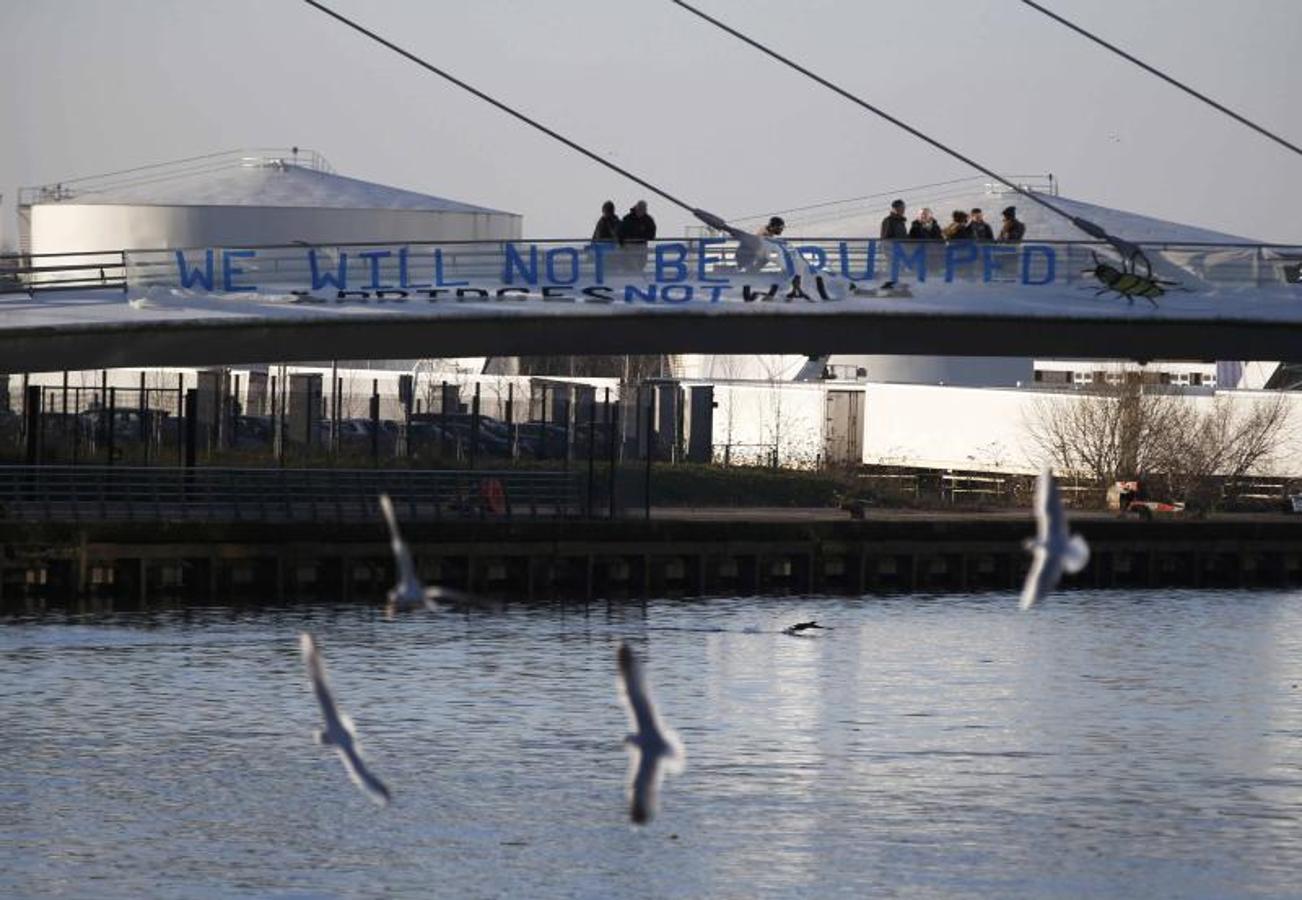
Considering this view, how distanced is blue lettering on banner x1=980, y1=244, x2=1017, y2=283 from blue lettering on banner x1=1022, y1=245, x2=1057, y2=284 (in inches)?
7.1

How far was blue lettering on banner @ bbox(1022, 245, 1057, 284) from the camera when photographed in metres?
37.4

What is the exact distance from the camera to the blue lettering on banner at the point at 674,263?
37531mm

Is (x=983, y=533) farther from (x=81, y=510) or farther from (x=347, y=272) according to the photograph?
(x=347, y=272)

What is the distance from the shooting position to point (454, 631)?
5369 cm

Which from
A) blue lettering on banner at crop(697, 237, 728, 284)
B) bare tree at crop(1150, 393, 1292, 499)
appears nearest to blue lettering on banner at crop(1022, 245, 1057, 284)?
blue lettering on banner at crop(697, 237, 728, 284)

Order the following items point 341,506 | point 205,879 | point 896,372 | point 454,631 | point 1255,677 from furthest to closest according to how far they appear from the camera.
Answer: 1. point 896,372
2. point 341,506
3. point 454,631
4. point 1255,677
5. point 205,879

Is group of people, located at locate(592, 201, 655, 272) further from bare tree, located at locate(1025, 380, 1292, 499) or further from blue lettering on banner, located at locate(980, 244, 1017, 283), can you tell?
bare tree, located at locate(1025, 380, 1292, 499)

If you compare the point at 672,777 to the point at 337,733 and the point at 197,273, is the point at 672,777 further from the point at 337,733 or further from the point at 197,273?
the point at 337,733

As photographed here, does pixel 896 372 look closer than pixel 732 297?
No

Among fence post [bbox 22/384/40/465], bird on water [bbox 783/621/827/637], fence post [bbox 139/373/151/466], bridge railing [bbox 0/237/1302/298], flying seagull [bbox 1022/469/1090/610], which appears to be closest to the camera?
flying seagull [bbox 1022/469/1090/610]

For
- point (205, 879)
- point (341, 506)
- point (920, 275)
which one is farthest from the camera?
point (341, 506)

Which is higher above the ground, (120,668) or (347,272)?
(347,272)

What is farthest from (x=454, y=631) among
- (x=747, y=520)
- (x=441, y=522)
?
(x=747, y=520)

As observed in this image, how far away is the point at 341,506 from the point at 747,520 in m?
10.1
